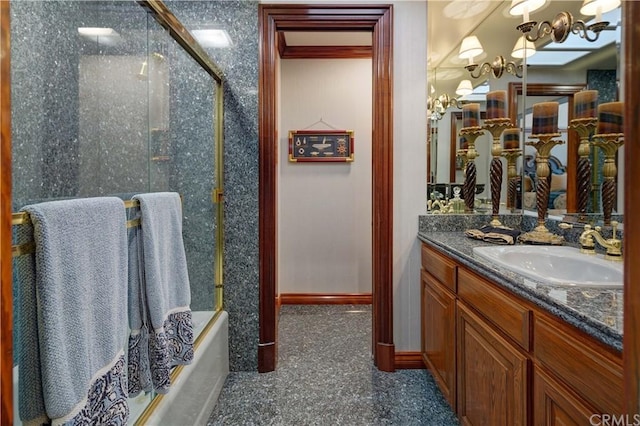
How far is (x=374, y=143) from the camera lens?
2.27 m

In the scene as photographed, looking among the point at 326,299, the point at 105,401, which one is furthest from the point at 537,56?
the point at 326,299

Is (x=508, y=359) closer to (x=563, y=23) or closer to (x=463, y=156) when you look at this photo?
(x=463, y=156)

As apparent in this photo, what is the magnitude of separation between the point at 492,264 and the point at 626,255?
964 mm

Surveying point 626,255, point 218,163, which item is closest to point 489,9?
point 218,163

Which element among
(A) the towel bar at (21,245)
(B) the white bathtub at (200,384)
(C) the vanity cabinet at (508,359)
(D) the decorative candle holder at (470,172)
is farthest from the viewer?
(D) the decorative candle holder at (470,172)

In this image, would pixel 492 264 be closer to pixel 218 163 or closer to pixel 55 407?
pixel 55 407

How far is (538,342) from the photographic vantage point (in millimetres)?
998

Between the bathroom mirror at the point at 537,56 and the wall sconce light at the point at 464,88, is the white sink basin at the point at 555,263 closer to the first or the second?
the bathroom mirror at the point at 537,56

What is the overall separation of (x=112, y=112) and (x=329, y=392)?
76.6 inches

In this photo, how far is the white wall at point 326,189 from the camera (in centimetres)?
346

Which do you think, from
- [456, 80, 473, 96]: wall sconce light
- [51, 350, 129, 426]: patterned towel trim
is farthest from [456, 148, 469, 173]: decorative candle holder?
[51, 350, 129, 426]: patterned towel trim

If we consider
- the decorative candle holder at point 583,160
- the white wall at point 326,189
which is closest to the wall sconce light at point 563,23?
the decorative candle holder at point 583,160

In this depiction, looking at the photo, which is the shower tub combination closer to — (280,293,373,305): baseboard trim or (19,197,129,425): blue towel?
(19,197,129,425): blue towel

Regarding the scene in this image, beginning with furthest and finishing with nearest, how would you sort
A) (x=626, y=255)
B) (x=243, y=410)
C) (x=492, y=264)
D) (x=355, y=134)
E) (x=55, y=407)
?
(x=355, y=134), (x=243, y=410), (x=492, y=264), (x=55, y=407), (x=626, y=255)
